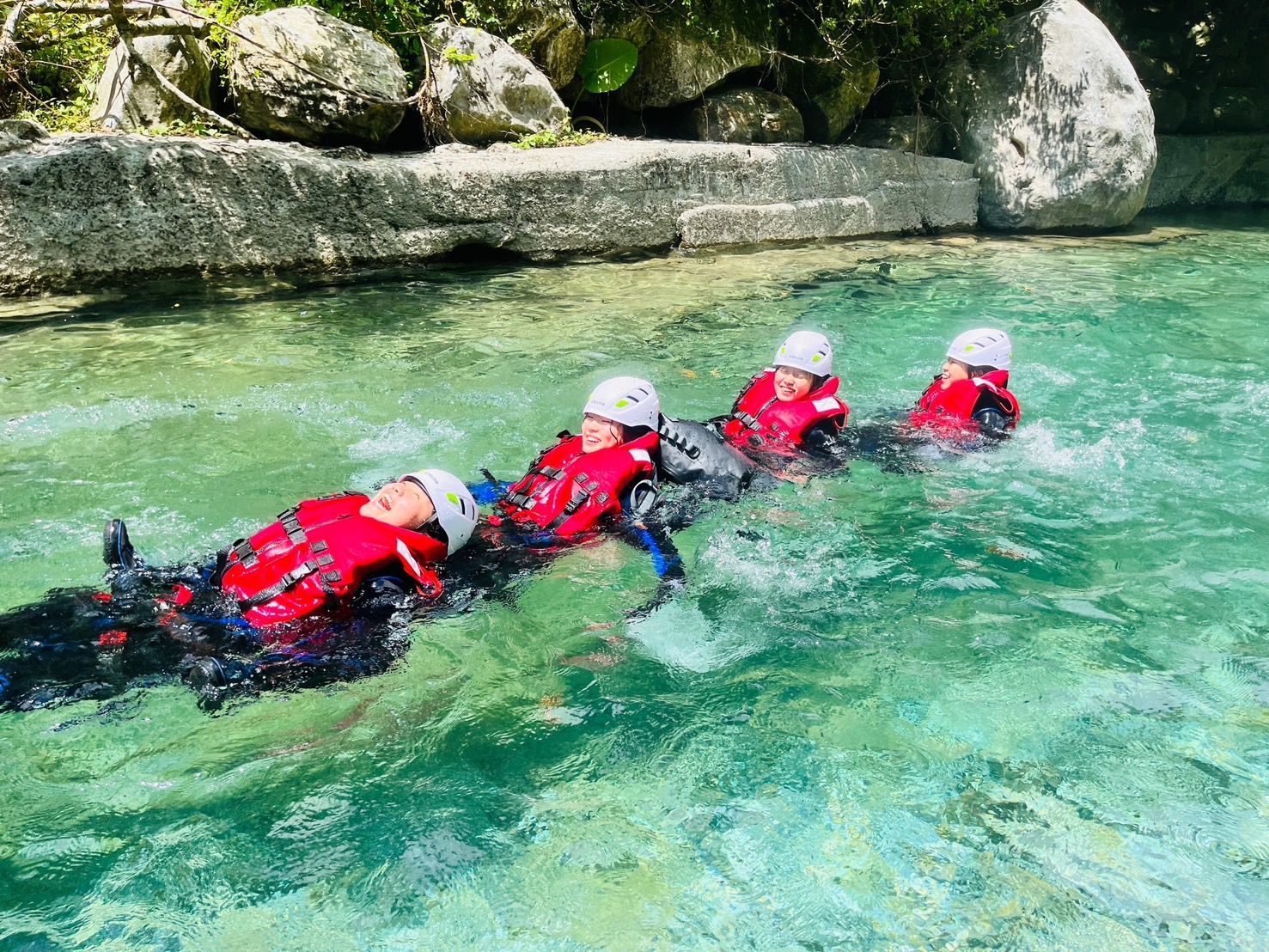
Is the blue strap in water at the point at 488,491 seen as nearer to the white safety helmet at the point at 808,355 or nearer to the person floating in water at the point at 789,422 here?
the person floating in water at the point at 789,422

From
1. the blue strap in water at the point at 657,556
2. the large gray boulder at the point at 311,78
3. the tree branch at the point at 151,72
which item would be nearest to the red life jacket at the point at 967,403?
the blue strap in water at the point at 657,556

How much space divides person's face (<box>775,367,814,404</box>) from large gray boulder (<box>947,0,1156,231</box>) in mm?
9552

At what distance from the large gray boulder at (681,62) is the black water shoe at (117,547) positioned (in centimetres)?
1044

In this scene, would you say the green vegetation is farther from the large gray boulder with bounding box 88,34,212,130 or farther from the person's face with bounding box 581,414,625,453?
the person's face with bounding box 581,414,625,453

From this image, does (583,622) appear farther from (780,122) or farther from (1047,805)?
(780,122)

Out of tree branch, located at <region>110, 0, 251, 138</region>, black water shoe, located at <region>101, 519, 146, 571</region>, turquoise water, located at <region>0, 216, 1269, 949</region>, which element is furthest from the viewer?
tree branch, located at <region>110, 0, 251, 138</region>

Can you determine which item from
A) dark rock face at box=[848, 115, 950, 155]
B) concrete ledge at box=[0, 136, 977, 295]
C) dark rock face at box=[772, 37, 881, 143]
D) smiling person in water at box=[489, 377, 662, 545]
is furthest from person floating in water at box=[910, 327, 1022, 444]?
dark rock face at box=[848, 115, 950, 155]

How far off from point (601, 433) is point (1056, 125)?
38.2ft

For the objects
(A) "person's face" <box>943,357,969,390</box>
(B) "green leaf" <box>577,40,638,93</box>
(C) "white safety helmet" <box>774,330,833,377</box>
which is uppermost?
(B) "green leaf" <box>577,40,638,93</box>

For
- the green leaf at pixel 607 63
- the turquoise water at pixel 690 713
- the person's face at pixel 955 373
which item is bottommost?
the turquoise water at pixel 690 713

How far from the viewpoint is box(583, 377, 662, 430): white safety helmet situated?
5.13 metres

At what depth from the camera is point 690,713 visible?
3.90 metres

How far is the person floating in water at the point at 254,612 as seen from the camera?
3.67 m

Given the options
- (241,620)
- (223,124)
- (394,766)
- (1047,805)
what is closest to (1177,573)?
(1047,805)
